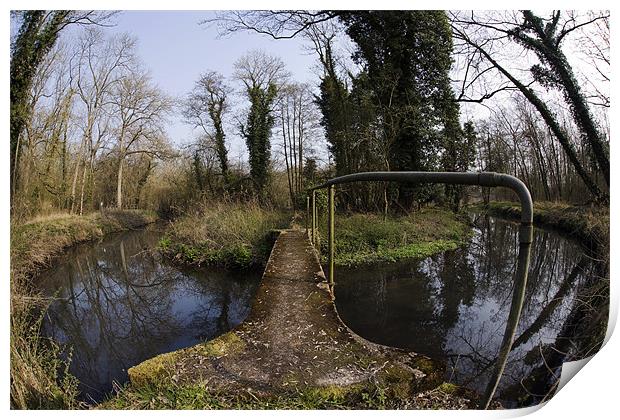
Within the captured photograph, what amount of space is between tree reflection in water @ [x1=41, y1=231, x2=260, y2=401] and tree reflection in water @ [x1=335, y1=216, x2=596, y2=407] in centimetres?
175

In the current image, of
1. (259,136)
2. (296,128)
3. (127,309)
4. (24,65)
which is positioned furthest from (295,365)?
(259,136)

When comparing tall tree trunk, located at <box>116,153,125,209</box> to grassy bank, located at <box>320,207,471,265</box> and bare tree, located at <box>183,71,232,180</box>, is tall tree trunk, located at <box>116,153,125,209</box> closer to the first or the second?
bare tree, located at <box>183,71,232,180</box>

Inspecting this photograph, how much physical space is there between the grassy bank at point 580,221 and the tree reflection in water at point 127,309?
3.24 m

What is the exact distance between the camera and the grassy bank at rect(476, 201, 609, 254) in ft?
6.93

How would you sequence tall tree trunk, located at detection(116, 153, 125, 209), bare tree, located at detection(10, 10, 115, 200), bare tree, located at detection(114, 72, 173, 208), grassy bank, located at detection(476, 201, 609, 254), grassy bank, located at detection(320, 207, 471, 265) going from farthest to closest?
tall tree trunk, located at detection(116, 153, 125, 209) < grassy bank, located at detection(320, 207, 471, 265) < bare tree, located at detection(114, 72, 173, 208) < grassy bank, located at detection(476, 201, 609, 254) < bare tree, located at detection(10, 10, 115, 200)

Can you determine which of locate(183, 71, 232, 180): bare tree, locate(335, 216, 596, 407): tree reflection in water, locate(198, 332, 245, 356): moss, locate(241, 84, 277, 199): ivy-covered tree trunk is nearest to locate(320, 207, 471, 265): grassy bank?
locate(335, 216, 596, 407): tree reflection in water

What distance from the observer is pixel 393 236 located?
6633 millimetres

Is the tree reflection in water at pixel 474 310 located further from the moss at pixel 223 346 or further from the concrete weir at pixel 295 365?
the moss at pixel 223 346

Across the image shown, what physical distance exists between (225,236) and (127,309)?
106 inches

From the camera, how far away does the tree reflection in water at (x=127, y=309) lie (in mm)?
2871

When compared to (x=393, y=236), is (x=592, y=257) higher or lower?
higher

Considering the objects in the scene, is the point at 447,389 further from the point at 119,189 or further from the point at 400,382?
the point at 119,189

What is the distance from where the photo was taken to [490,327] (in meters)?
3.20

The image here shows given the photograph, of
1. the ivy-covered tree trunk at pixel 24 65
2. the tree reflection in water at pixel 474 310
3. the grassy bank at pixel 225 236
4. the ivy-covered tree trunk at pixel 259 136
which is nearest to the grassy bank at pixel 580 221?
the tree reflection in water at pixel 474 310
